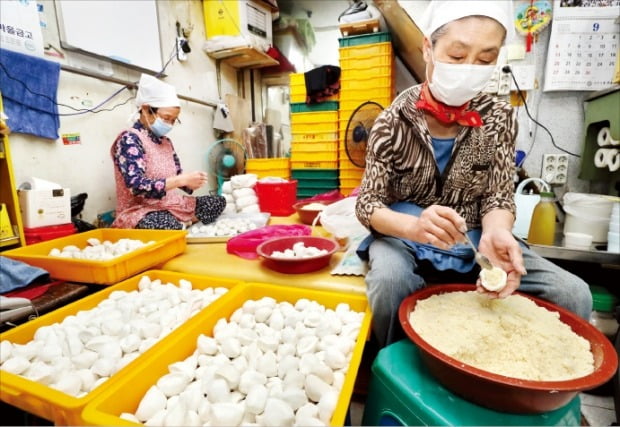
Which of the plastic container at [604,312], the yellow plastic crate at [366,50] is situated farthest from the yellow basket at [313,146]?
the plastic container at [604,312]

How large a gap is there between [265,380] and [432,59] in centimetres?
99

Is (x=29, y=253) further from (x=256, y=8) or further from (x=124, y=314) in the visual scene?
(x=256, y=8)

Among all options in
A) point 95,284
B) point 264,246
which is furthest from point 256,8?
point 95,284

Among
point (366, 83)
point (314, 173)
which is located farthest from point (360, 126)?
point (314, 173)

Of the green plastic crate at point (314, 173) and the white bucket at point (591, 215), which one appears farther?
the green plastic crate at point (314, 173)

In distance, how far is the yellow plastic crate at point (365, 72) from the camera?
2658mm

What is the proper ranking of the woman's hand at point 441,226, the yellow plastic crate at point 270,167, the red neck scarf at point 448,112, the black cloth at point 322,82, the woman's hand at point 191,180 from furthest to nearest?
the yellow plastic crate at point 270,167
the black cloth at point 322,82
the woman's hand at point 191,180
the red neck scarf at point 448,112
the woman's hand at point 441,226

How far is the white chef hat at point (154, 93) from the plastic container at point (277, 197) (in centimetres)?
90

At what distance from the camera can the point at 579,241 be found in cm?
150

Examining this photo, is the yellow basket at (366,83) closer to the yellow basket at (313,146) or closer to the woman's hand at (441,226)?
the yellow basket at (313,146)

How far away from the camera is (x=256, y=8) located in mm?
3283

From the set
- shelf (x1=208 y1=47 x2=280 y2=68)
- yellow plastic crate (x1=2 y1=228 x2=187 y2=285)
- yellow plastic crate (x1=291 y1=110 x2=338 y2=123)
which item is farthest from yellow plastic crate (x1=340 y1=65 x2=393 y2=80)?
yellow plastic crate (x1=2 y1=228 x2=187 y2=285)

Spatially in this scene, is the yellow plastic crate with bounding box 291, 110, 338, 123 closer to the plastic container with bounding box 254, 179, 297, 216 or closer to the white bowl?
the plastic container with bounding box 254, 179, 297, 216

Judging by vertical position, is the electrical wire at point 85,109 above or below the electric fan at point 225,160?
above
